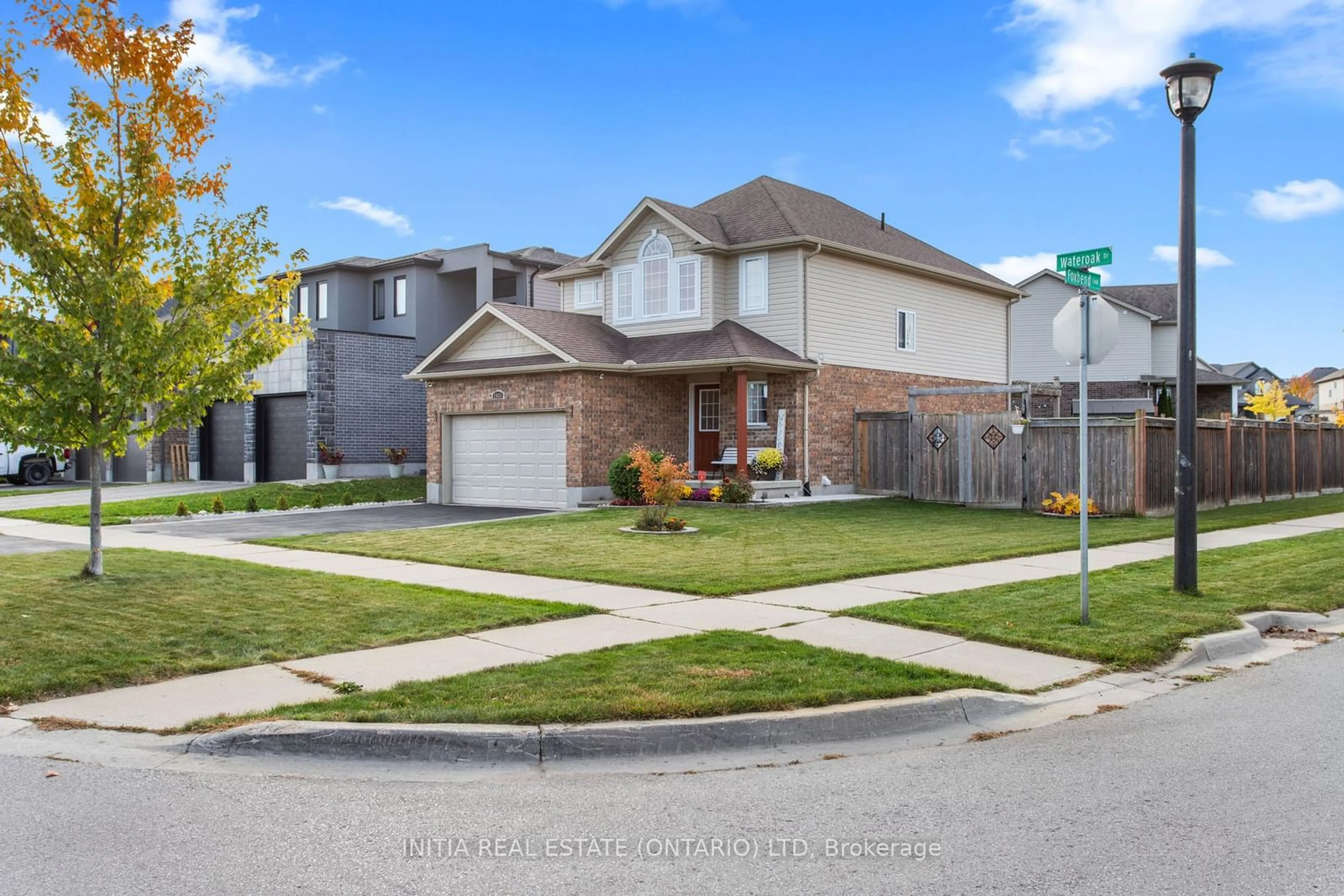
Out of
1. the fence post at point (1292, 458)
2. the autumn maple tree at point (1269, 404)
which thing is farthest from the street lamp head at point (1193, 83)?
the autumn maple tree at point (1269, 404)

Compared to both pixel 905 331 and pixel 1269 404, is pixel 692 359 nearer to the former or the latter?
pixel 905 331

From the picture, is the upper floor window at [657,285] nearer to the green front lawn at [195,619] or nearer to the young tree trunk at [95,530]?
the green front lawn at [195,619]

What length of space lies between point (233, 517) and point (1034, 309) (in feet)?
111

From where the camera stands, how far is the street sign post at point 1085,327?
8867mm

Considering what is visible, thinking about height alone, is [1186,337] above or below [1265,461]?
above

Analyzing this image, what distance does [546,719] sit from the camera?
20.0ft

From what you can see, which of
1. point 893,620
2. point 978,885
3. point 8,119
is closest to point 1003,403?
point 893,620

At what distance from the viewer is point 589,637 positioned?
28.3 ft

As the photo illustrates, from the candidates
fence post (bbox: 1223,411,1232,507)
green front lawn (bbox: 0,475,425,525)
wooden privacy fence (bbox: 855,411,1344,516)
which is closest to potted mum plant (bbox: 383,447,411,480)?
green front lawn (bbox: 0,475,425,525)

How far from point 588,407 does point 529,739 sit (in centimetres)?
1808

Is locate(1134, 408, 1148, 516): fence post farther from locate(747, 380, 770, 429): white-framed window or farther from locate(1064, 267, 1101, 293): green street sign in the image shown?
locate(1064, 267, 1101, 293): green street sign

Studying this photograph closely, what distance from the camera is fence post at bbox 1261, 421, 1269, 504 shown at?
992 inches

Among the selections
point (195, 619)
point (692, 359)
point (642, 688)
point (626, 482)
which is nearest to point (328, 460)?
point (626, 482)

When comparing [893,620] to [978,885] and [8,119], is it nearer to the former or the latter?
[978,885]
